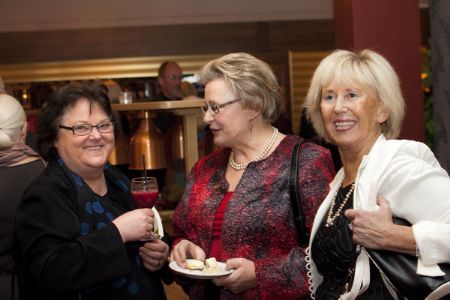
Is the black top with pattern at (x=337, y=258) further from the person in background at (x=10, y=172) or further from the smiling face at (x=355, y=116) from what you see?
the person in background at (x=10, y=172)

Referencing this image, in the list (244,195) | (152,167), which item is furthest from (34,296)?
(152,167)

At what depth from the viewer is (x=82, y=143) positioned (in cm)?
271

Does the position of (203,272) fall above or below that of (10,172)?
below

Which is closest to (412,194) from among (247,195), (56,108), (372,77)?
(372,77)

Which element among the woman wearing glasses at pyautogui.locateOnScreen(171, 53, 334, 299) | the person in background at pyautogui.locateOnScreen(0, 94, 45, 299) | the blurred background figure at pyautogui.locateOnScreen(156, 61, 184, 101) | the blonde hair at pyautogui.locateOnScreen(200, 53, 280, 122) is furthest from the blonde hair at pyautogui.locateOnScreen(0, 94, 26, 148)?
→ the blurred background figure at pyautogui.locateOnScreen(156, 61, 184, 101)

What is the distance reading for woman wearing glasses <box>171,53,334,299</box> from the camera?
275 centimetres

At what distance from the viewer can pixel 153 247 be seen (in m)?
2.79

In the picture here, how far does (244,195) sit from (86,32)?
5788 mm

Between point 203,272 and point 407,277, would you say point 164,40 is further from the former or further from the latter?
point 407,277

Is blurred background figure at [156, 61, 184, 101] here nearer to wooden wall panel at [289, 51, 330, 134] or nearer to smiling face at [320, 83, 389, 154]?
wooden wall panel at [289, 51, 330, 134]

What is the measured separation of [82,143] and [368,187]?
1.15 metres

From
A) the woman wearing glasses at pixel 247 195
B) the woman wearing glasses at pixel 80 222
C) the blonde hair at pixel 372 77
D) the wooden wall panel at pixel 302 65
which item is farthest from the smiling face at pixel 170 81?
the blonde hair at pixel 372 77

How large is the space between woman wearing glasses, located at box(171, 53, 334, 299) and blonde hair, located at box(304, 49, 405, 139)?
0.44 metres

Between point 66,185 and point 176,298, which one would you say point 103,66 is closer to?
point 176,298
